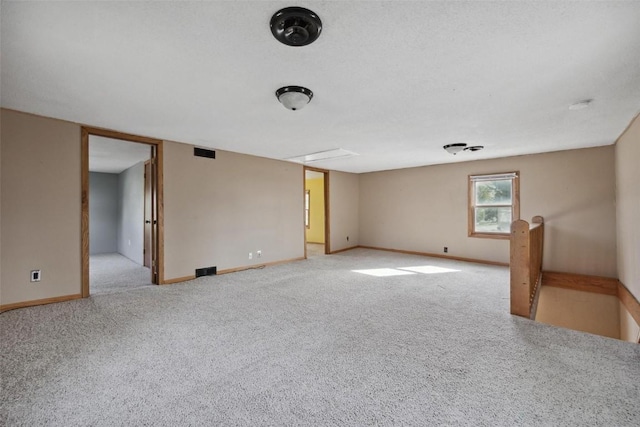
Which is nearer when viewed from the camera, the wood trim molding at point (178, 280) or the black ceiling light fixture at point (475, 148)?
the wood trim molding at point (178, 280)

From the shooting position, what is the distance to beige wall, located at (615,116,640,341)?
3158mm

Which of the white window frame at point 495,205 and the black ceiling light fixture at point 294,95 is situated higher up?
the black ceiling light fixture at point 294,95

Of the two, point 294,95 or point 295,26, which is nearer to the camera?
point 295,26

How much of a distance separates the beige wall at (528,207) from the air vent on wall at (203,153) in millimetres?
4336

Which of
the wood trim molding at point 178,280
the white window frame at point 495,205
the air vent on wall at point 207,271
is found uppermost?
the white window frame at point 495,205

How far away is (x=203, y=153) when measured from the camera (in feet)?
14.9

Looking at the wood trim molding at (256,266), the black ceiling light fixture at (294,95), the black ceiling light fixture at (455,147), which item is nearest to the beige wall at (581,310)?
the black ceiling light fixture at (455,147)

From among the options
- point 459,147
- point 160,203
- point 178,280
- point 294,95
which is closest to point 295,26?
point 294,95

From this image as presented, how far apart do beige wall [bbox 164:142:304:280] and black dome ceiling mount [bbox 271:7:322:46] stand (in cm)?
328

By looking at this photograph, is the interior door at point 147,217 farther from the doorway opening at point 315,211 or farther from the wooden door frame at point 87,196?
the doorway opening at point 315,211

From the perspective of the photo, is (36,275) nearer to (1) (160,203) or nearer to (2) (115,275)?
(1) (160,203)

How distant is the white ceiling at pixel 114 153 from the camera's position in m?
4.34

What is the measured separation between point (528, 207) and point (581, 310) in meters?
1.83

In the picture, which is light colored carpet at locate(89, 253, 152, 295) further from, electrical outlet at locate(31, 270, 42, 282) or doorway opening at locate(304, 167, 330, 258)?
doorway opening at locate(304, 167, 330, 258)
